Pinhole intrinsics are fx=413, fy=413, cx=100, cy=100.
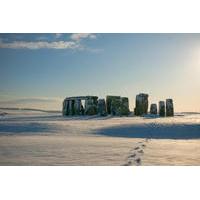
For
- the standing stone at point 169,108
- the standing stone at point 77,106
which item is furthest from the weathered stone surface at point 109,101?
the standing stone at point 169,108

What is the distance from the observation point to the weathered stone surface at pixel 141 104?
17.8m

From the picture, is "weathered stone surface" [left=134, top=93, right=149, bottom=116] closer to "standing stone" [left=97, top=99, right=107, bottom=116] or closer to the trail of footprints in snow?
"standing stone" [left=97, top=99, right=107, bottom=116]

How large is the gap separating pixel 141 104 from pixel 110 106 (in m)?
1.38

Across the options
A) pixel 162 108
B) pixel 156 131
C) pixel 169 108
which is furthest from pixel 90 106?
pixel 156 131

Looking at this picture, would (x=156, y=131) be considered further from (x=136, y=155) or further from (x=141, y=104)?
(x=141, y=104)

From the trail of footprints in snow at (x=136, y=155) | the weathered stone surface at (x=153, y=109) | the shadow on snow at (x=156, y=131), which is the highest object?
the weathered stone surface at (x=153, y=109)

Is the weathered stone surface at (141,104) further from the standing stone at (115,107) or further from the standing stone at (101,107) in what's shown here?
the standing stone at (101,107)
